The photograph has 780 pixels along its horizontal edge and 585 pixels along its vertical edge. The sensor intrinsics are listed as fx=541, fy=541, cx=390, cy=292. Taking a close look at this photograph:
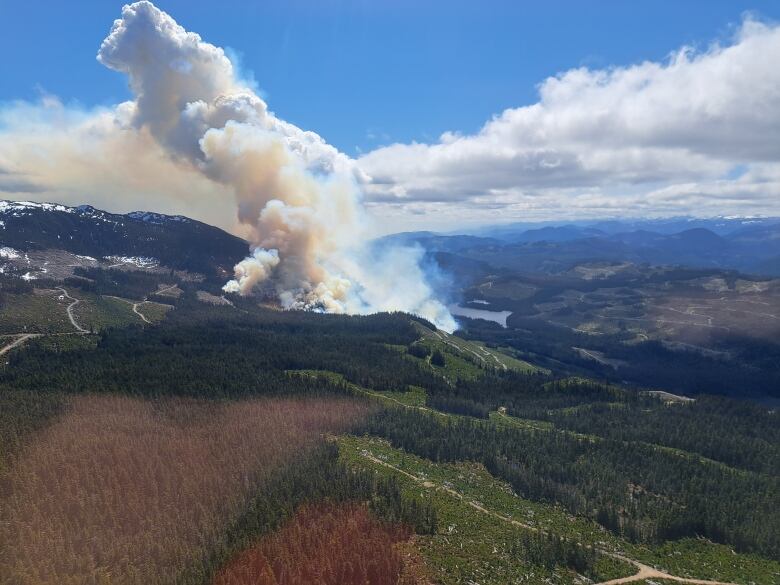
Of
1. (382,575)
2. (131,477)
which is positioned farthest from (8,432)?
(382,575)

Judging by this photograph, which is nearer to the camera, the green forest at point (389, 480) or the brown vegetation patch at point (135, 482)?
the brown vegetation patch at point (135, 482)

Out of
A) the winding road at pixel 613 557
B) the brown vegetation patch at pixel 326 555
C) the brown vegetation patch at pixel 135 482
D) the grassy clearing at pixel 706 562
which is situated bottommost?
the grassy clearing at pixel 706 562

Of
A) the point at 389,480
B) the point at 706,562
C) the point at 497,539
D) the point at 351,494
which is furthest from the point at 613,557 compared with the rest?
the point at 351,494

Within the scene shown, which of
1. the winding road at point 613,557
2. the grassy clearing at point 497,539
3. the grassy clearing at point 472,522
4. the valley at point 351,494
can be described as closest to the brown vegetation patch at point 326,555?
the valley at point 351,494

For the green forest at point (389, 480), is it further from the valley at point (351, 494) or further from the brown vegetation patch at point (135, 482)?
the brown vegetation patch at point (135, 482)

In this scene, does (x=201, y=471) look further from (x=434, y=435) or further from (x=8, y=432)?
(x=434, y=435)

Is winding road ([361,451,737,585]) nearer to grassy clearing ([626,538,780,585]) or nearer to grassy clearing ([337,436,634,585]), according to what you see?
grassy clearing ([337,436,634,585])
